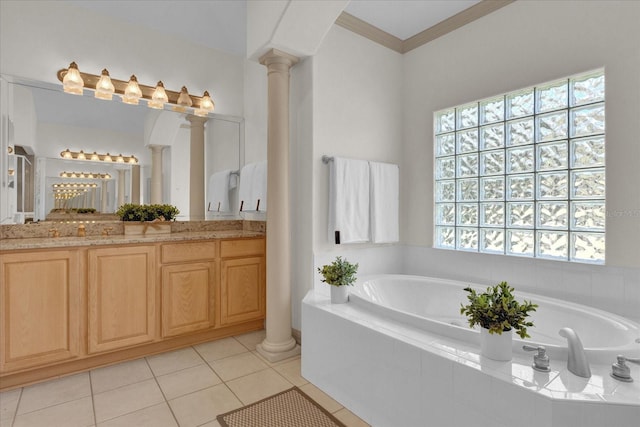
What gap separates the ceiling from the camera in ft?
8.25

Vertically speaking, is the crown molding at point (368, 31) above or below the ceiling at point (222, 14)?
below

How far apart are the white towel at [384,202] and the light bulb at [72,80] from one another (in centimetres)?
228

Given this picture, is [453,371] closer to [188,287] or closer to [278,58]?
[188,287]

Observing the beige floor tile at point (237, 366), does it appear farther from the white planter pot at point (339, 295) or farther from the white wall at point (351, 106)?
the white wall at point (351, 106)

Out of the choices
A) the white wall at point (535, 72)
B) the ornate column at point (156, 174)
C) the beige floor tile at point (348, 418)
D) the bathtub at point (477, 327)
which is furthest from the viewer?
the ornate column at point (156, 174)

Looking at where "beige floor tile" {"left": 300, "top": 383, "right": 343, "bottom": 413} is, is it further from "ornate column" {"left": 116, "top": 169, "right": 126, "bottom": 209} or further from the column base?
"ornate column" {"left": 116, "top": 169, "right": 126, "bottom": 209}

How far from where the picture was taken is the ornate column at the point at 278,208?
239 centimetres

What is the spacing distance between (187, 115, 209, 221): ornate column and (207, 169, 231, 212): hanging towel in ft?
0.26

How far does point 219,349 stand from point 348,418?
4.07 ft

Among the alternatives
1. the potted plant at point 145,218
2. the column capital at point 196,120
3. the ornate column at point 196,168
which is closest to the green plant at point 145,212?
the potted plant at point 145,218

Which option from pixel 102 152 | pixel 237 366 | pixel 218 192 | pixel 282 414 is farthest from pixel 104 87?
pixel 282 414

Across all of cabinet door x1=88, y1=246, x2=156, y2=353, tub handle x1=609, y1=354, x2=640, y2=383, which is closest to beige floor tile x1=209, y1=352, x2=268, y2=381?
cabinet door x1=88, y1=246, x2=156, y2=353

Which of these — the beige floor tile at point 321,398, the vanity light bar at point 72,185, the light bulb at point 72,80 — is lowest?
the beige floor tile at point 321,398

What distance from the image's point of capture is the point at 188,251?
2.51 metres
